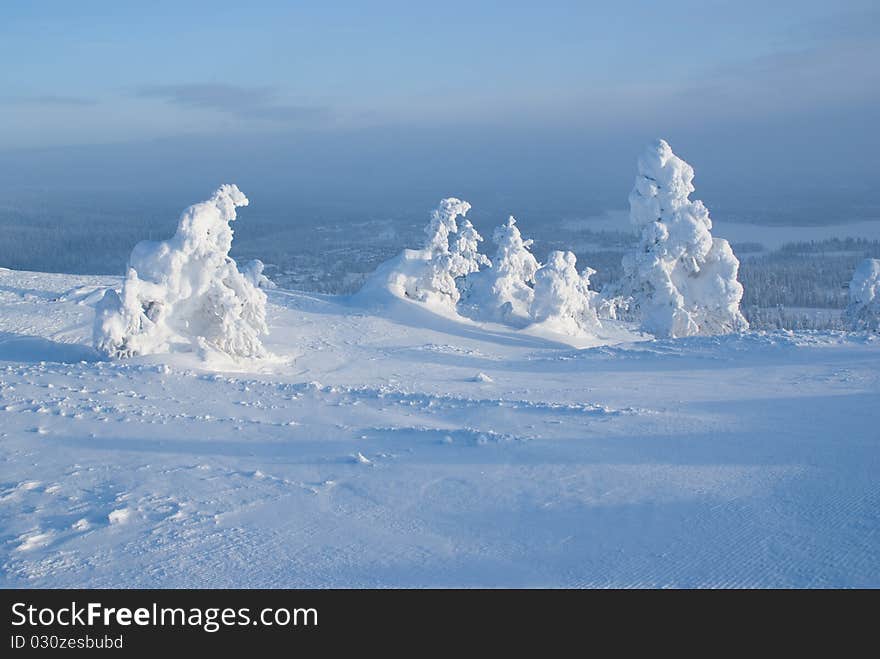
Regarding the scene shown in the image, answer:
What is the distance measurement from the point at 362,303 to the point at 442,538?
2096 centimetres

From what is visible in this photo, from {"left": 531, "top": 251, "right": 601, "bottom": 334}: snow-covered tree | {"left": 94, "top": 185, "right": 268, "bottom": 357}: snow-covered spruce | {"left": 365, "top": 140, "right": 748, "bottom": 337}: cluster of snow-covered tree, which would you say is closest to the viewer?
{"left": 94, "top": 185, "right": 268, "bottom": 357}: snow-covered spruce

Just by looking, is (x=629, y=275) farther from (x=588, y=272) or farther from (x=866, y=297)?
(x=866, y=297)

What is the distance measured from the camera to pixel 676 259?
1070 inches

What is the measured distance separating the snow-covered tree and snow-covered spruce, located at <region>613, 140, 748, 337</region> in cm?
263

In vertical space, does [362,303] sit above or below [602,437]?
above

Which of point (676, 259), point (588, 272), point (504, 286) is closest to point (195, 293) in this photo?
point (504, 286)

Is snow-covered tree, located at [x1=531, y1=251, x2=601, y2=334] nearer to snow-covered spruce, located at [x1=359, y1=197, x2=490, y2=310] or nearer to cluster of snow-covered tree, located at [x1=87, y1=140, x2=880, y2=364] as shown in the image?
cluster of snow-covered tree, located at [x1=87, y1=140, x2=880, y2=364]

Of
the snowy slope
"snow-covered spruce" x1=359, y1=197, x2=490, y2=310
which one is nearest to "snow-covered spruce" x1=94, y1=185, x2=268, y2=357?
the snowy slope

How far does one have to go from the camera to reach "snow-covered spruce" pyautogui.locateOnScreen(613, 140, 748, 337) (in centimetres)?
2628

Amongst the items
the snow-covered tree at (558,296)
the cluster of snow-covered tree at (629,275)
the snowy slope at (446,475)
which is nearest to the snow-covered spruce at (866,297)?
the cluster of snow-covered tree at (629,275)

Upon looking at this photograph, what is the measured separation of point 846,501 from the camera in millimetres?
6828

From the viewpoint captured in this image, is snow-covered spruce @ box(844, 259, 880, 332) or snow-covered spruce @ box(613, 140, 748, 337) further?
snow-covered spruce @ box(844, 259, 880, 332)
